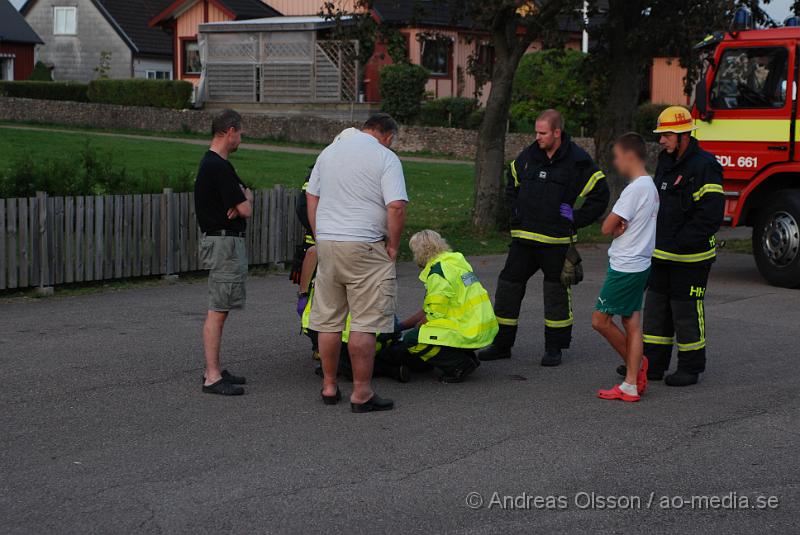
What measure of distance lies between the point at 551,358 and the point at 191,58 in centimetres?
3919

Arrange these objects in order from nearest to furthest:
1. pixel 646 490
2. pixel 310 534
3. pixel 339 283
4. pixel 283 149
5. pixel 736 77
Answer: pixel 310 534 < pixel 646 490 < pixel 339 283 < pixel 736 77 < pixel 283 149

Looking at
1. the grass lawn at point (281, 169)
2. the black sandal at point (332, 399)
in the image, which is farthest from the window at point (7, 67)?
the black sandal at point (332, 399)

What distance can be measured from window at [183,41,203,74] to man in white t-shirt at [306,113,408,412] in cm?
3964

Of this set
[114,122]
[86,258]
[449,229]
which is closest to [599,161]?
[449,229]

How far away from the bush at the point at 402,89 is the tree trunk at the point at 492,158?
1714 centimetres

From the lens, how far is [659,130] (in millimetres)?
8047

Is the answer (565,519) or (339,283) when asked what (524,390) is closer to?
(339,283)

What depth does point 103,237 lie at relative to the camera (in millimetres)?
12117

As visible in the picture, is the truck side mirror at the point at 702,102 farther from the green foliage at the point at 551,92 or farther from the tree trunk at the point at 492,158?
the green foliage at the point at 551,92

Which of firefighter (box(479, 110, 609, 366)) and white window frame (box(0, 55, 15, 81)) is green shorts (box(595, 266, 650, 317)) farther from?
white window frame (box(0, 55, 15, 81))

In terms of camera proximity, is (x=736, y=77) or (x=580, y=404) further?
(x=736, y=77)

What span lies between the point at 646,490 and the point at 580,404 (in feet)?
5.98

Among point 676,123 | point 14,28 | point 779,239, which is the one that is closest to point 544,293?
point 676,123

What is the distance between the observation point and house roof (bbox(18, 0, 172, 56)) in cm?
5206
